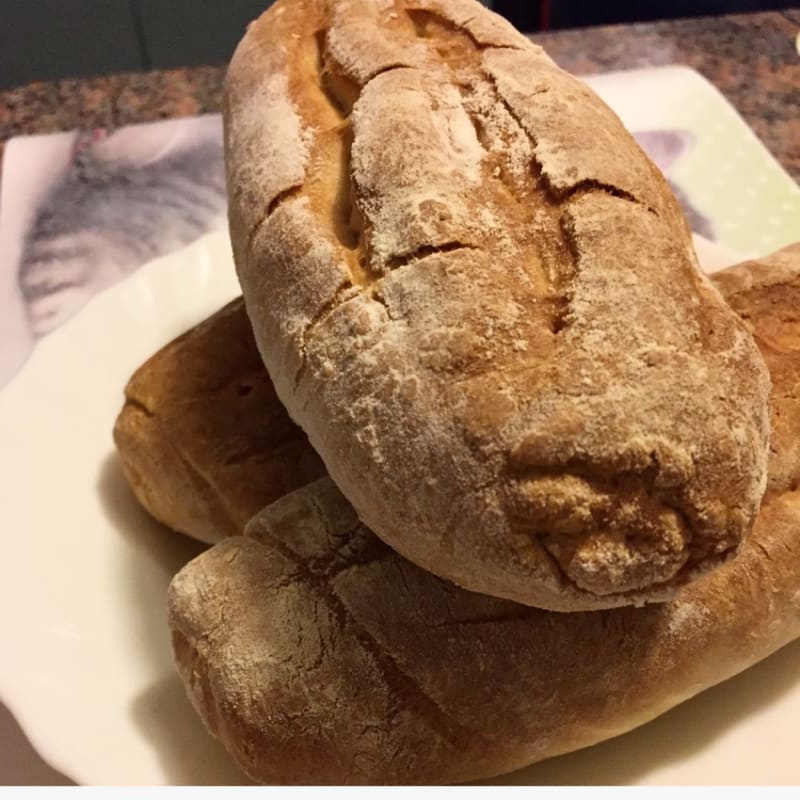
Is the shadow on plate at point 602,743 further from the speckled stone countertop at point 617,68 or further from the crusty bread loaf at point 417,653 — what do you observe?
the speckled stone countertop at point 617,68

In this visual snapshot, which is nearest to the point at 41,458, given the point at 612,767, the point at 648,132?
the point at 612,767

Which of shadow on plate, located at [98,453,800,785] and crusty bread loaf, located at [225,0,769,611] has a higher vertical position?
crusty bread loaf, located at [225,0,769,611]

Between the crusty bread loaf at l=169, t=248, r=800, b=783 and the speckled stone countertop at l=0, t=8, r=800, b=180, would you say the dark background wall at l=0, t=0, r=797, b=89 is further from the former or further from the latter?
the crusty bread loaf at l=169, t=248, r=800, b=783

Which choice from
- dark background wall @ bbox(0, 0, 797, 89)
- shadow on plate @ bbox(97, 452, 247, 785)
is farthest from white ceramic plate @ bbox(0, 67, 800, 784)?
→ dark background wall @ bbox(0, 0, 797, 89)

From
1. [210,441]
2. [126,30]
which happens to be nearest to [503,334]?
[210,441]

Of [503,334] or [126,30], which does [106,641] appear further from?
[126,30]

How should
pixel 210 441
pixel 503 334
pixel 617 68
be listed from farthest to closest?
pixel 617 68 → pixel 210 441 → pixel 503 334

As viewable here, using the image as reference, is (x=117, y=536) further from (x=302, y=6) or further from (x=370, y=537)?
(x=302, y=6)
